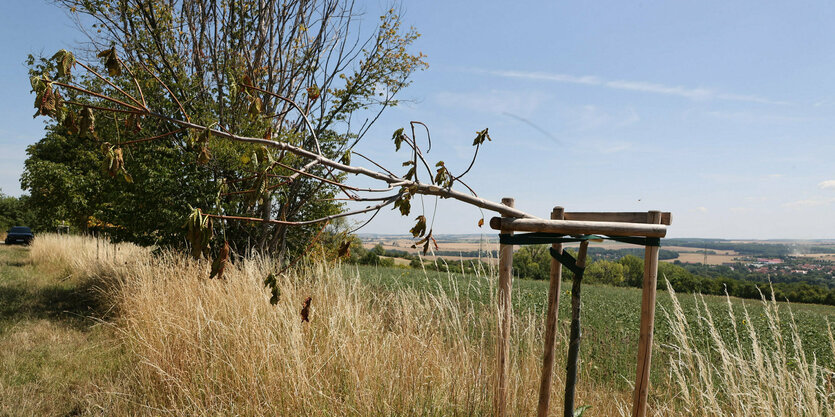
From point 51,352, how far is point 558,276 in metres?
6.02

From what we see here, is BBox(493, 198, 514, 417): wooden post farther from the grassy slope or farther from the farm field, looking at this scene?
the grassy slope

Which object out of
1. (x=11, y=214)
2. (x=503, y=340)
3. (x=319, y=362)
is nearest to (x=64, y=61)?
(x=503, y=340)

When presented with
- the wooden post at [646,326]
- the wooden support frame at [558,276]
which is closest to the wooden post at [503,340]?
the wooden support frame at [558,276]

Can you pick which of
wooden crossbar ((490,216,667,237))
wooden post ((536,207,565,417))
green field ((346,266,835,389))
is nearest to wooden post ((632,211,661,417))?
wooden crossbar ((490,216,667,237))

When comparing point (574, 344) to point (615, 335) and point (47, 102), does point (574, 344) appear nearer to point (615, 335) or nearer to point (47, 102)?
point (47, 102)

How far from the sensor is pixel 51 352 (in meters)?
5.42

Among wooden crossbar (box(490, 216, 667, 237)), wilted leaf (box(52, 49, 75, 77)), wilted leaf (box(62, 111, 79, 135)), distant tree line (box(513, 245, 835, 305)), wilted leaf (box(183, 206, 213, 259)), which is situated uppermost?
wilted leaf (box(52, 49, 75, 77))

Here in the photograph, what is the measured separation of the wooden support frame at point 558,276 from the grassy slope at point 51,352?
368cm

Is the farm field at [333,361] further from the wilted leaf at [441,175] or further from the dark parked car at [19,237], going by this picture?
the dark parked car at [19,237]

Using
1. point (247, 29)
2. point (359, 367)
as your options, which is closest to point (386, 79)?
point (247, 29)

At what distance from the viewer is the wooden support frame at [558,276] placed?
212 cm

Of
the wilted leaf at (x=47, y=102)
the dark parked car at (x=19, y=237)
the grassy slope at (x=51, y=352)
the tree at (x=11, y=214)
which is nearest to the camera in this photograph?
the wilted leaf at (x=47, y=102)

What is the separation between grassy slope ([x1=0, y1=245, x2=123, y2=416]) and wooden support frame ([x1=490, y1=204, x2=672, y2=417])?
368cm

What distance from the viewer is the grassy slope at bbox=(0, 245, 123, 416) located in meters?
4.09
